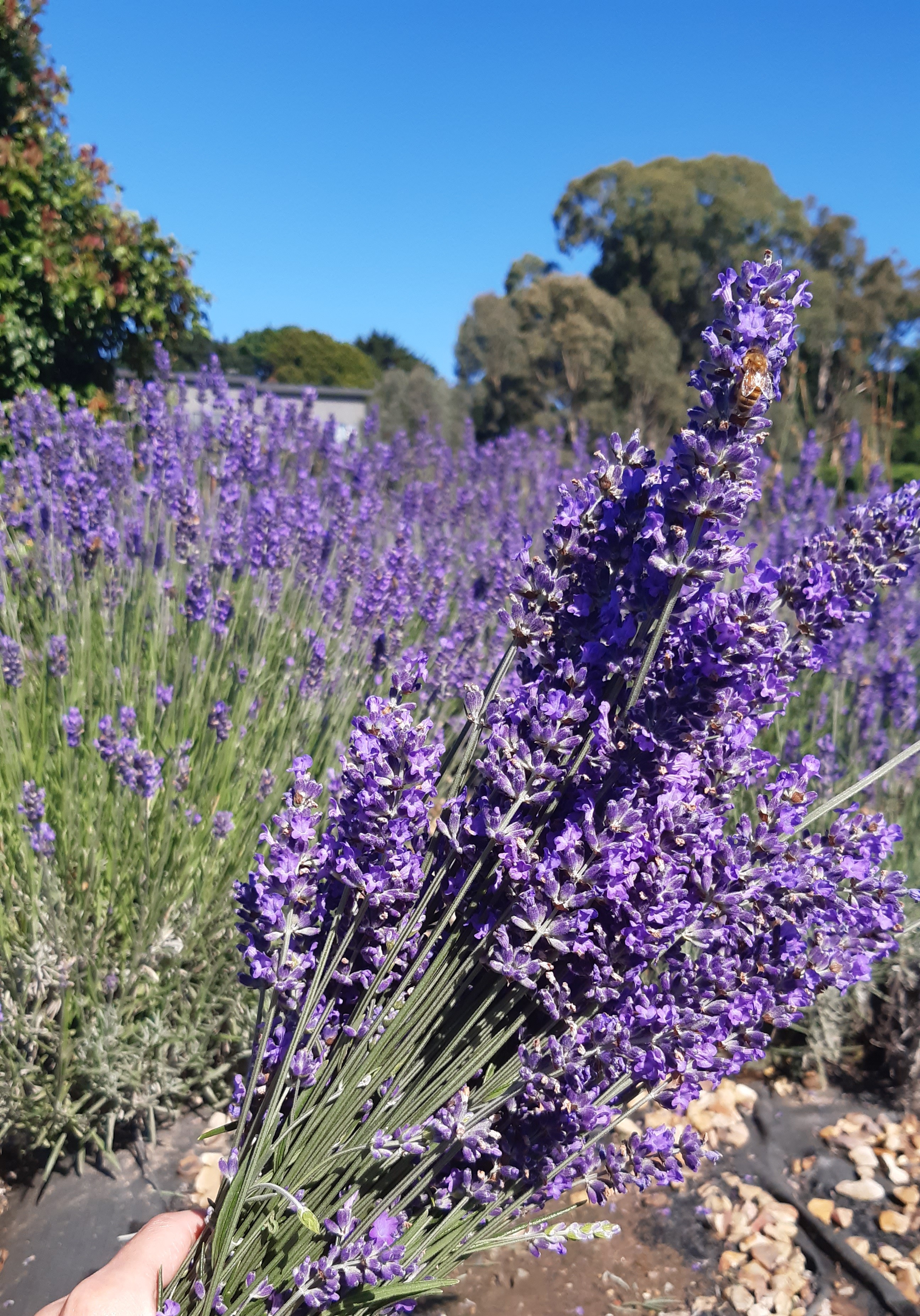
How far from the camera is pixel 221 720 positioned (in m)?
2.40

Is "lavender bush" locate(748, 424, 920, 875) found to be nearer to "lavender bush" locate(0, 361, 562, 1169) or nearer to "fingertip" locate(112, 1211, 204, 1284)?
"lavender bush" locate(0, 361, 562, 1169)

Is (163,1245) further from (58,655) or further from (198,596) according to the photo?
(198,596)

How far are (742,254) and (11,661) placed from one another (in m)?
20.8

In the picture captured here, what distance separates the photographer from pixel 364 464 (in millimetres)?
5062

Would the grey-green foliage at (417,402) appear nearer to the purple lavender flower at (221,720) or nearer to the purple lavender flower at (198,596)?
the purple lavender flower at (198,596)

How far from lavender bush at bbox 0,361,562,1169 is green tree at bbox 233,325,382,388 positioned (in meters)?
53.4

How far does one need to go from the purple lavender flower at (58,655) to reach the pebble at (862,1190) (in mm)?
2526

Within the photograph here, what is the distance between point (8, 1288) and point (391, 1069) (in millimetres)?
1359

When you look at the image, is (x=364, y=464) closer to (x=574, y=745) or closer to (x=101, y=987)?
(x=101, y=987)

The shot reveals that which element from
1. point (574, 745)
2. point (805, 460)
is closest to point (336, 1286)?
point (574, 745)

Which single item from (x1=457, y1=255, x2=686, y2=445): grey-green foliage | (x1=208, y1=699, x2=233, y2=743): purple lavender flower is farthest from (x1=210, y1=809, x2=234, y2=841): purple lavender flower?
(x1=457, y1=255, x2=686, y2=445): grey-green foliage

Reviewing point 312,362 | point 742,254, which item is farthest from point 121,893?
point 312,362

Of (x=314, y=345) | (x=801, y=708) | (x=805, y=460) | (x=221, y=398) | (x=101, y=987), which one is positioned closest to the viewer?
(x=101, y=987)

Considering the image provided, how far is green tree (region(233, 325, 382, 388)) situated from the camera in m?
56.8
